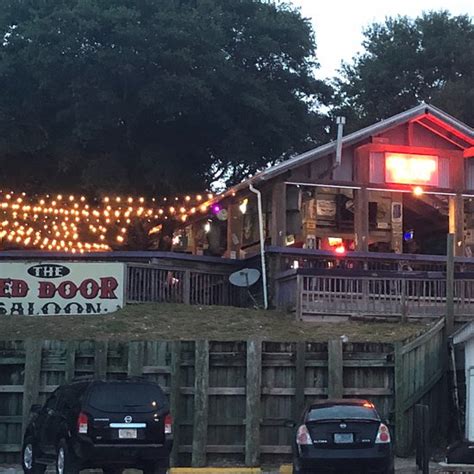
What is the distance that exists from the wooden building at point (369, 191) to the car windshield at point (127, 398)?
13.2 metres

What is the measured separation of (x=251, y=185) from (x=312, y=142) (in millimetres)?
14854

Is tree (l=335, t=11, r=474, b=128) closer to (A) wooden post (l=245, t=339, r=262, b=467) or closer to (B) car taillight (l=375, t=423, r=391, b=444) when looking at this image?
(A) wooden post (l=245, t=339, r=262, b=467)

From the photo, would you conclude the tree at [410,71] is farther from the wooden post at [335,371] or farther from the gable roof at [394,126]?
the wooden post at [335,371]

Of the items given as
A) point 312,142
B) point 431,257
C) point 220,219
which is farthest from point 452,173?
point 312,142

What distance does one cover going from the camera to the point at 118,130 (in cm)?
3941

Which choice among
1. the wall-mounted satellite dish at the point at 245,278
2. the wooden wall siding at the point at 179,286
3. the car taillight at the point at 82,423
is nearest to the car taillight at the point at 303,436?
the car taillight at the point at 82,423

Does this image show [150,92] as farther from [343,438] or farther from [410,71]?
[343,438]

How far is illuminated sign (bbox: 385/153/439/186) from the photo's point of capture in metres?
29.2

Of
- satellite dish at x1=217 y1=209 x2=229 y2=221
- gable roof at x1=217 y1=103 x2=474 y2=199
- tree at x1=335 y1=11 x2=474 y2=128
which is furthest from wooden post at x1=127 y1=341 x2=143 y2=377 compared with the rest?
tree at x1=335 y1=11 x2=474 y2=128

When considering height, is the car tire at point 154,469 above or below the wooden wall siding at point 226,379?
below

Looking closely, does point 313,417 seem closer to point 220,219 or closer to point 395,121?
point 395,121

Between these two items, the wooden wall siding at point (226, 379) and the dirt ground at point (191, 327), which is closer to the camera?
the wooden wall siding at point (226, 379)

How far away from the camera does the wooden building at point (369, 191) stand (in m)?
28.4

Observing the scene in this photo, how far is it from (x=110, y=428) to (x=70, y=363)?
3612 mm
